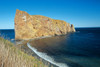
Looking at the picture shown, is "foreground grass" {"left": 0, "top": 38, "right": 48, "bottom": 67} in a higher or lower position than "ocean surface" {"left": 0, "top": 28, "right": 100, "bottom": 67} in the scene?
higher

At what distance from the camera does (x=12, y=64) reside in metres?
1.87

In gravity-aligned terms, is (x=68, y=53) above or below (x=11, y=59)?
below

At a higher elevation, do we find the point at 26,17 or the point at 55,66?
the point at 26,17

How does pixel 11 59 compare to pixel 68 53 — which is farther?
pixel 68 53

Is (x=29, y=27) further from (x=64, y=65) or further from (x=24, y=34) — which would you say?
(x=64, y=65)

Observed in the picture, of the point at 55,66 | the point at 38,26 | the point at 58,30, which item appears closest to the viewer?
the point at 55,66

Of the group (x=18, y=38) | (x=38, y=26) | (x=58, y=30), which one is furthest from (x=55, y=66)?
(x=58, y=30)

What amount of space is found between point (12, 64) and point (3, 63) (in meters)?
0.22

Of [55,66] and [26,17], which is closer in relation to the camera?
[55,66]

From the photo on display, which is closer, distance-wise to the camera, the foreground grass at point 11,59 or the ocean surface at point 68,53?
the foreground grass at point 11,59

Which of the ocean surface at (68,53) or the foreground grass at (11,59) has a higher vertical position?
the foreground grass at (11,59)

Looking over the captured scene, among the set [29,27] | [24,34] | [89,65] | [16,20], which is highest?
[16,20]

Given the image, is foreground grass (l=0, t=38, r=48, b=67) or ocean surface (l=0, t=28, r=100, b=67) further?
ocean surface (l=0, t=28, r=100, b=67)

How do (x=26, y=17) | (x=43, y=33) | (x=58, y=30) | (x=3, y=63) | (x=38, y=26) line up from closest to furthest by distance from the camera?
(x=3, y=63), (x=26, y=17), (x=38, y=26), (x=43, y=33), (x=58, y=30)
